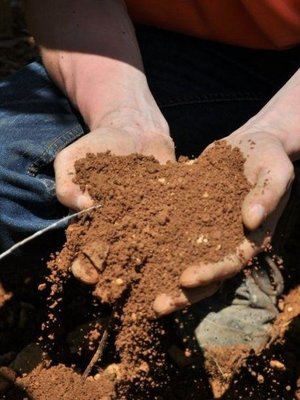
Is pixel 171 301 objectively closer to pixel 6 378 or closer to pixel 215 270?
pixel 215 270

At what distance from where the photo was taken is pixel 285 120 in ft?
6.48

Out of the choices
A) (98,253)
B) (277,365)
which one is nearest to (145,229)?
(98,253)

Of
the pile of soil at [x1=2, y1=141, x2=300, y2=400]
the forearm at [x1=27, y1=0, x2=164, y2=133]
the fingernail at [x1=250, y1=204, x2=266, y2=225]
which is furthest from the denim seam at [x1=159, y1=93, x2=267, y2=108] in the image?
the fingernail at [x1=250, y1=204, x2=266, y2=225]

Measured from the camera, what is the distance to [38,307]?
2.60 m

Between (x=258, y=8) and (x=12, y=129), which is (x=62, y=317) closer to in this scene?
A: (x=12, y=129)

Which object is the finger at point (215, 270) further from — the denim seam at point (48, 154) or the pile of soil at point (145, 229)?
the denim seam at point (48, 154)

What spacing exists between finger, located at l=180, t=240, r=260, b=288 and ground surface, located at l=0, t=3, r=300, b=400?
29mm

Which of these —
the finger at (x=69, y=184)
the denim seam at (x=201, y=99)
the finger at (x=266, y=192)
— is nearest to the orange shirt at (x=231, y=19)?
the denim seam at (x=201, y=99)

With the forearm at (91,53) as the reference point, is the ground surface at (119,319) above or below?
below

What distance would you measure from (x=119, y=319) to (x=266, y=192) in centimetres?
Result: 50

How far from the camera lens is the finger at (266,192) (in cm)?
167

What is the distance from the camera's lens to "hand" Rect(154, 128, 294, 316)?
166 centimetres

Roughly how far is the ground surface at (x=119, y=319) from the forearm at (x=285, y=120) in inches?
11.4

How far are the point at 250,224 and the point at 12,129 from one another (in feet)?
2.91
